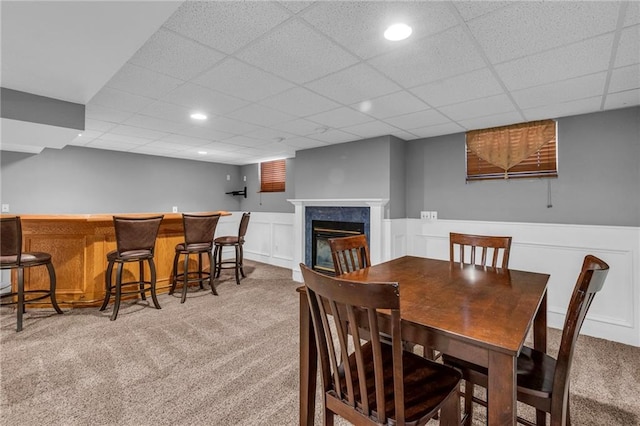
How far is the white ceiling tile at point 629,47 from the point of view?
165 cm

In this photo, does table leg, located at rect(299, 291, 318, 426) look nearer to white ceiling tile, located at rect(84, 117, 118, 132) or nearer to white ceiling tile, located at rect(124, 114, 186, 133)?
white ceiling tile, located at rect(124, 114, 186, 133)

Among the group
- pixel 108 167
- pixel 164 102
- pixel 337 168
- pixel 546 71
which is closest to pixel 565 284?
pixel 546 71

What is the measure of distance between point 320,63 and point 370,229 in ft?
8.18

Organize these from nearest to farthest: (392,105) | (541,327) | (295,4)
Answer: (295,4) < (541,327) < (392,105)

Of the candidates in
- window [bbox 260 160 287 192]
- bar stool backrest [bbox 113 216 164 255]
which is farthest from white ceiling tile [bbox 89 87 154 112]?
window [bbox 260 160 287 192]

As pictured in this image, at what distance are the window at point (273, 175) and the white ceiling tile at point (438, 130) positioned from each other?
298cm

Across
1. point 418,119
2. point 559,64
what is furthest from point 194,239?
point 559,64

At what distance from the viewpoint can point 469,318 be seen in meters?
1.17

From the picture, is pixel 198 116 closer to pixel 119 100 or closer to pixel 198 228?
pixel 119 100

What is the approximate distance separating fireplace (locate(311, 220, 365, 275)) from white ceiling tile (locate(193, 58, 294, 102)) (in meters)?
2.35

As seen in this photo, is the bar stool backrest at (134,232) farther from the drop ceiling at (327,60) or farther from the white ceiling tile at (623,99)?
the white ceiling tile at (623,99)

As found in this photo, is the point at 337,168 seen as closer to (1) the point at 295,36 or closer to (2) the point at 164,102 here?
(2) the point at 164,102

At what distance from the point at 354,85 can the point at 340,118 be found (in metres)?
0.87

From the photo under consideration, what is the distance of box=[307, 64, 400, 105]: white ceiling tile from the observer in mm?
2195
